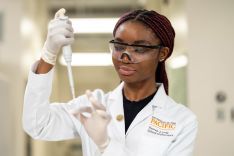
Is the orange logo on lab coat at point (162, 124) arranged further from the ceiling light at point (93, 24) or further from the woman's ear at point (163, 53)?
the ceiling light at point (93, 24)

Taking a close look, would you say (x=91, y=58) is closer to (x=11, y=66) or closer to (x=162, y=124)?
(x=11, y=66)

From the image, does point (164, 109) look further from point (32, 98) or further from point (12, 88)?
point (12, 88)

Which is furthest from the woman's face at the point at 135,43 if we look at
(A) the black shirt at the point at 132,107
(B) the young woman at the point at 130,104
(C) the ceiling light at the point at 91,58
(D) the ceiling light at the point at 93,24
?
(C) the ceiling light at the point at 91,58

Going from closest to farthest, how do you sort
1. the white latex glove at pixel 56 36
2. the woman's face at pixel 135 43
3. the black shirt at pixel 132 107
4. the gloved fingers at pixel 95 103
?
1. the gloved fingers at pixel 95 103
2. the white latex glove at pixel 56 36
3. the woman's face at pixel 135 43
4. the black shirt at pixel 132 107

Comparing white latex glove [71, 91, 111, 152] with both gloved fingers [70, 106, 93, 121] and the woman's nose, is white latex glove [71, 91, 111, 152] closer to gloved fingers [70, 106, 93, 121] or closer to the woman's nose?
gloved fingers [70, 106, 93, 121]

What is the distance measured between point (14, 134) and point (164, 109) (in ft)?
8.52

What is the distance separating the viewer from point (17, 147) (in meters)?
3.88

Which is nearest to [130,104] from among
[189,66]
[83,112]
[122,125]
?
[122,125]

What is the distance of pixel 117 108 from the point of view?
4.82 ft

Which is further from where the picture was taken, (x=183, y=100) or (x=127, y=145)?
(x=183, y=100)

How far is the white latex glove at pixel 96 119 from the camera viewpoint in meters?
1.17

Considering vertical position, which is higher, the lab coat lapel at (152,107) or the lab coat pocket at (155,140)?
the lab coat lapel at (152,107)

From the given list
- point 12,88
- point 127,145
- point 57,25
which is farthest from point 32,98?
point 12,88

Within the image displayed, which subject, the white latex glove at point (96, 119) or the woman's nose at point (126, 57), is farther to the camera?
the woman's nose at point (126, 57)
